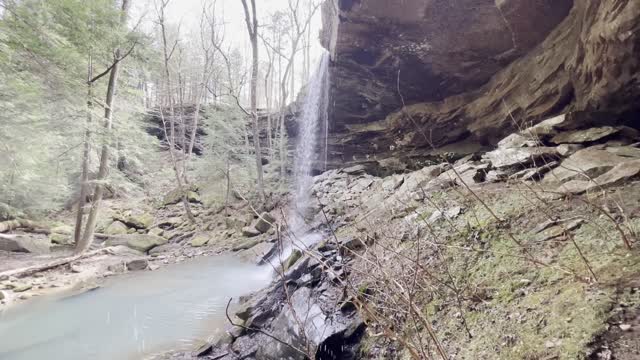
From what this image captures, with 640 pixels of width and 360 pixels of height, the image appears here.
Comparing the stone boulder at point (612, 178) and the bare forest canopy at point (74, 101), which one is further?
the bare forest canopy at point (74, 101)

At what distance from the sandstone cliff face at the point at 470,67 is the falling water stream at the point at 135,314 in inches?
195

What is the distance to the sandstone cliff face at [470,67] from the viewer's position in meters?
5.12

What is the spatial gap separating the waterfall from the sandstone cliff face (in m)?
0.80

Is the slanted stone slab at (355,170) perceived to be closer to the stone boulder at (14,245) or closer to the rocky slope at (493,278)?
the rocky slope at (493,278)

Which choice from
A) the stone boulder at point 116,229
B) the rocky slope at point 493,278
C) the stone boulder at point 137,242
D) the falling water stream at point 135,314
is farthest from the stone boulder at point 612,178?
the stone boulder at point 116,229

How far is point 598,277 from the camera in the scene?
77.1 inches

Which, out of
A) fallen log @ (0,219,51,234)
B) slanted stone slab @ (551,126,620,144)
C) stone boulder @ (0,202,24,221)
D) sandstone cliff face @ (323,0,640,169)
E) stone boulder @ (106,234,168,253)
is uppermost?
sandstone cliff face @ (323,0,640,169)

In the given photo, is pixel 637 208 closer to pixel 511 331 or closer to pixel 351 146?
pixel 511 331

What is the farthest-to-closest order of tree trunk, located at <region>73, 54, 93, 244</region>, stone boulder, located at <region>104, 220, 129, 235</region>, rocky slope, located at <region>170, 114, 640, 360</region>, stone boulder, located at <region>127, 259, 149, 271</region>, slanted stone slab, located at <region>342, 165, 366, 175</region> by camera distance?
slanted stone slab, located at <region>342, 165, 366, 175</region> → stone boulder, located at <region>104, 220, 129, 235</region> → stone boulder, located at <region>127, 259, 149, 271</region> → tree trunk, located at <region>73, 54, 93, 244</region> → rocky slope, located at <region>170, 114, 640, 360</region>

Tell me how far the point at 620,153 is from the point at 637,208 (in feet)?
6.74

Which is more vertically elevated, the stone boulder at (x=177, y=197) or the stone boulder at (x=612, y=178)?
the stone boulder at (x=612, y=178)

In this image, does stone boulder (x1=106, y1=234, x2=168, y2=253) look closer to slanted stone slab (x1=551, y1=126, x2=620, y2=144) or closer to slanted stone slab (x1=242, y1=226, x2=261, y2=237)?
slanted stone slab (x1=242, y1=226, x2=261, y2=237)

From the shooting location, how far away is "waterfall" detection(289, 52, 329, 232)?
43.3 ft

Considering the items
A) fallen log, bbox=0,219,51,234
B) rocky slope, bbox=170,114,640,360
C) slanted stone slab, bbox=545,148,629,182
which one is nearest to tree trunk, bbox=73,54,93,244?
fallen log, bbox=0,219,51,234
